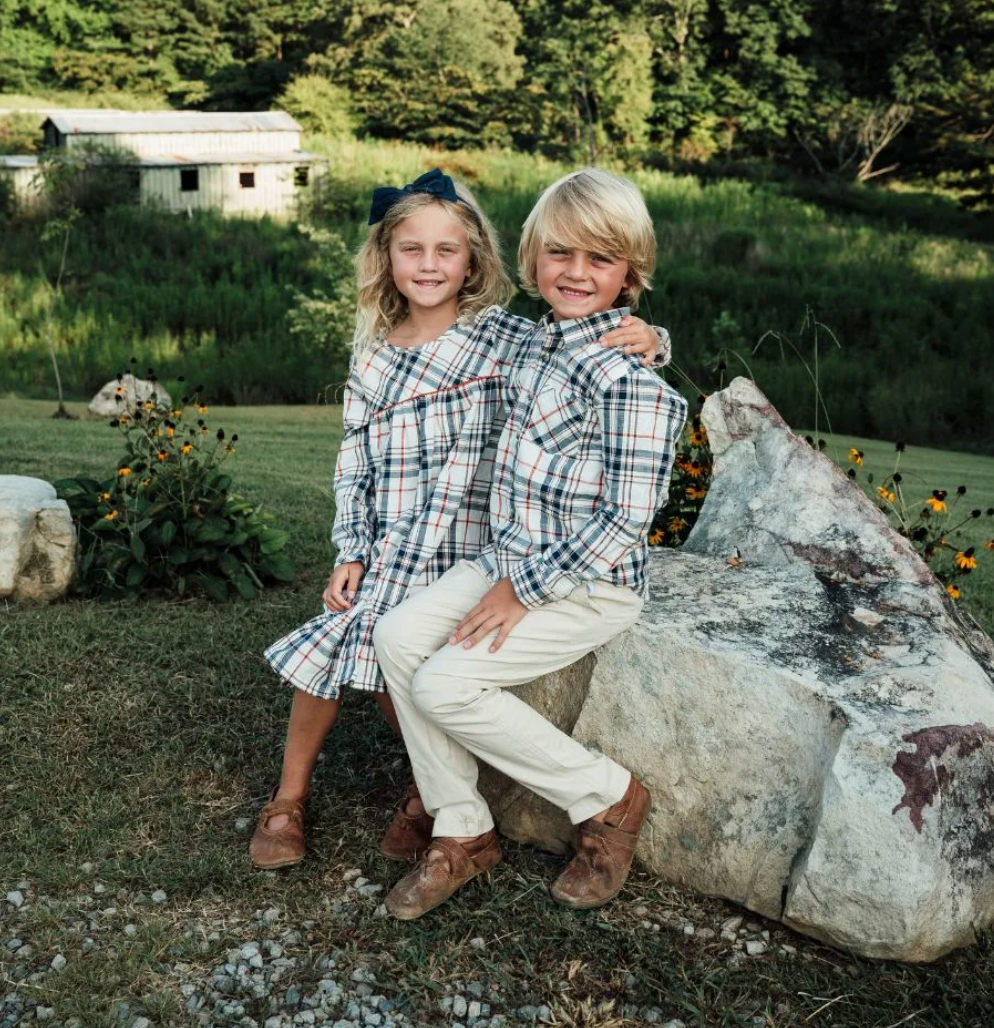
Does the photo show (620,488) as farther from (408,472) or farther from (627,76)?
(627,76)

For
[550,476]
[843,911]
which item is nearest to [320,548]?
[550,476]

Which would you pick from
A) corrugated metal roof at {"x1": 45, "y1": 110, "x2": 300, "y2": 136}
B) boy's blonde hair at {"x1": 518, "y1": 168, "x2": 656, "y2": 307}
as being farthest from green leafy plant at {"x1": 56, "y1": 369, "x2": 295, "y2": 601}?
corrugated metal roof at {"x1": 45, "y1": 110, "x2": 300, "y2": 136}

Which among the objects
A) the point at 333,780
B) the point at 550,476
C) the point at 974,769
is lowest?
the point at 333,780

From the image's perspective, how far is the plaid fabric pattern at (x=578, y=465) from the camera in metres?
2.70

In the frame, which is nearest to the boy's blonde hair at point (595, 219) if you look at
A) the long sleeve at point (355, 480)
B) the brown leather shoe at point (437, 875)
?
the long sleeve at point (355, 480)

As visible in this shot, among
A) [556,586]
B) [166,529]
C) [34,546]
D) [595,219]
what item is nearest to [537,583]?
[556,586]

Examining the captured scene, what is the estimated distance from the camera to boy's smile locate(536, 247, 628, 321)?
2.87 meters

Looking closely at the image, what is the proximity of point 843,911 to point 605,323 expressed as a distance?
1450 mm

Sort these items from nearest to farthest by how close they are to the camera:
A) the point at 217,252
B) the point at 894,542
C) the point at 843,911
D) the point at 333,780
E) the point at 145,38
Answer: the point at 843,911 → the point at 894,542 → the point at 333,780 → the point at 217,252 → the point at 145,38

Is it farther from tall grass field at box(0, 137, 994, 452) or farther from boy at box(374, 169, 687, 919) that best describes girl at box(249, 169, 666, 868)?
tall grass field at box(0, 137, 994, 452)

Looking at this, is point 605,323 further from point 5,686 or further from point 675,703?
point 5,686

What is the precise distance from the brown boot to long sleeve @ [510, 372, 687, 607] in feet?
1.79

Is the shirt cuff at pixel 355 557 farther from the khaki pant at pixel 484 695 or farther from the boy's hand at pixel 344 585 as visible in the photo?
the khaki pant at pixel 484 695

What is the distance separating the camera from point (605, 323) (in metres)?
2.89
